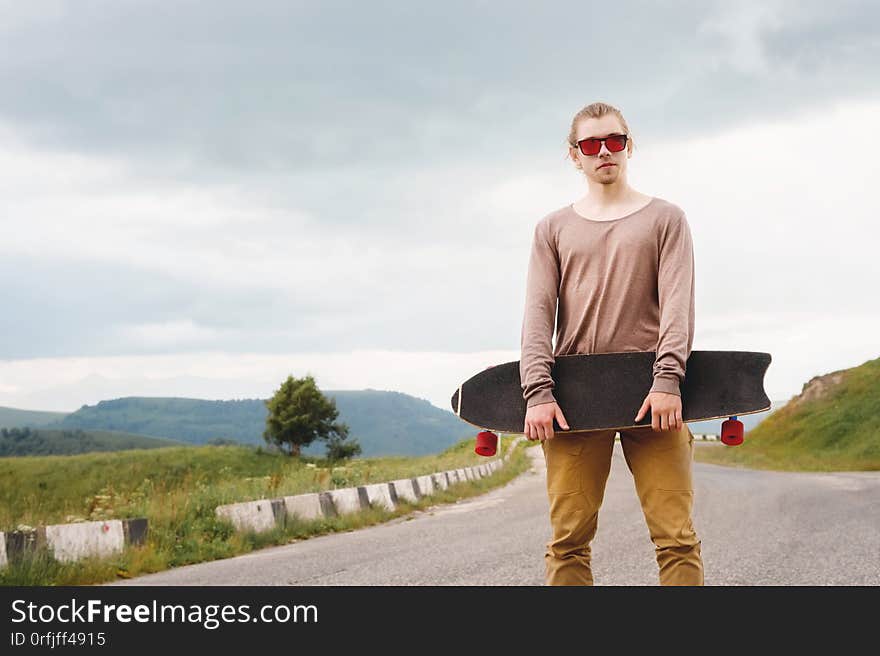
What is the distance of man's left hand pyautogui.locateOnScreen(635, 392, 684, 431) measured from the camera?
125 inches

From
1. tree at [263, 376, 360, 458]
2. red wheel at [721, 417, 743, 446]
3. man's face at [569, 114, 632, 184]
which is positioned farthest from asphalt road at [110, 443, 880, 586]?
tree at [263, 376, 360, 458]

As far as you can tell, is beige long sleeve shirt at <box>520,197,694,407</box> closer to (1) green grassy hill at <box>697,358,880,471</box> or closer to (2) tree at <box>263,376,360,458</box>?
(1) green grassy hill at <box>697,358,880,471</box>

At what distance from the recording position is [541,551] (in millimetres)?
7879

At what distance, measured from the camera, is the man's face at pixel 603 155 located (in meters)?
3.49

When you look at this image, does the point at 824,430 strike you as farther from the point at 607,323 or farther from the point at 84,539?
the point at 607,323

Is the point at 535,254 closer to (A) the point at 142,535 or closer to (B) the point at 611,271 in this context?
(B) the point at 611,271

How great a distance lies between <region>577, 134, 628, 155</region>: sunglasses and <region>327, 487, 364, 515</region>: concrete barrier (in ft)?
28.3

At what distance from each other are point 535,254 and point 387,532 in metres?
7.01

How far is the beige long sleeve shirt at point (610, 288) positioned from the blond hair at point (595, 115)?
25 centimetres

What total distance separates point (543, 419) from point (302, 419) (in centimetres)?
9286

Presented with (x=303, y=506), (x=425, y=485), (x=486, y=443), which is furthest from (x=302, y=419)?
(x=486, y=443)

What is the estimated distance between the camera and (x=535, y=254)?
365 centimetres
